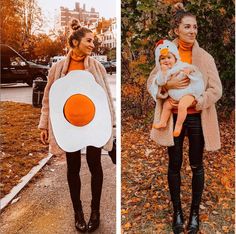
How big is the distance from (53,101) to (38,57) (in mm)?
443

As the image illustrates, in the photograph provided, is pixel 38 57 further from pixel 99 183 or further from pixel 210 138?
pixel 210 138

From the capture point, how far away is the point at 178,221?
11.0 ft

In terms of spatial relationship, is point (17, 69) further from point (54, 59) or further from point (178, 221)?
point (178, 221)

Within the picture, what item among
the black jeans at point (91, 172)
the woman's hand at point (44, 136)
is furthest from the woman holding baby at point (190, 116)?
the woman's hand at point (44, 136)

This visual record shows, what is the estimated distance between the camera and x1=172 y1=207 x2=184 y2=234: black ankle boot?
131 inches

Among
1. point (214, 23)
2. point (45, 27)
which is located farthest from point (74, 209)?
point (214, 23)

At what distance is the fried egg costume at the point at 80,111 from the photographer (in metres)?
3.33

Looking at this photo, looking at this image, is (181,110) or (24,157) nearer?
(181,110)

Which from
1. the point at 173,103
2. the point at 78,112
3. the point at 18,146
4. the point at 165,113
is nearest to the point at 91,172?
the point at 78,112

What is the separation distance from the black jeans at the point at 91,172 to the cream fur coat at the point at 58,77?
107mm

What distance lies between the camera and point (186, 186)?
3389 millimetres

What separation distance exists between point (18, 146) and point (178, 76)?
156cm

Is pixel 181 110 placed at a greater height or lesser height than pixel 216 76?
lesser

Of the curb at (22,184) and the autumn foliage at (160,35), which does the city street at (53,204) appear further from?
the autumn foliage at (160,35)
